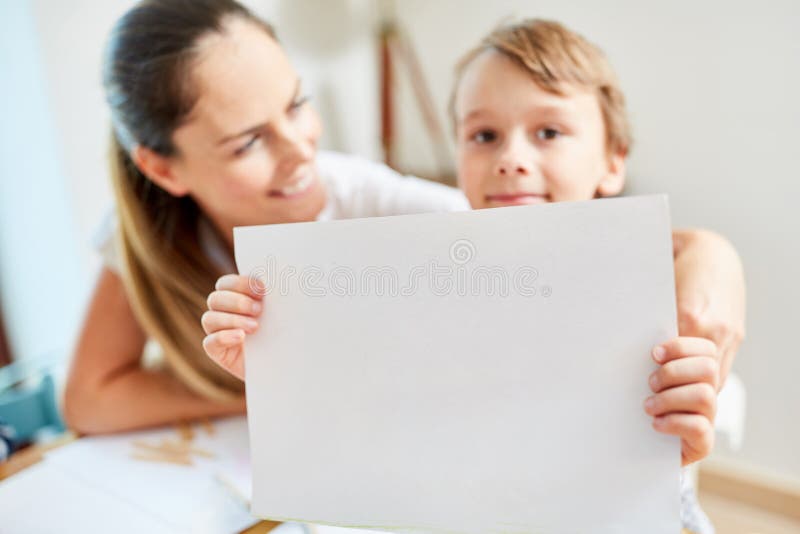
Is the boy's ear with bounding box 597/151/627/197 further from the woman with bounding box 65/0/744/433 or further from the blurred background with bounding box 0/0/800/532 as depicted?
the blurred background with bounding box 0/0/800/532

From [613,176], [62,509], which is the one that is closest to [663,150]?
[613,176]

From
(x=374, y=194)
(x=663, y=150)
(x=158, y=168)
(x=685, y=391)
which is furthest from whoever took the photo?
(x=663, y=150)

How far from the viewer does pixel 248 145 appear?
0.70 m

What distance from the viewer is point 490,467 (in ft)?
1.43

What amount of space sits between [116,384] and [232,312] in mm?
463

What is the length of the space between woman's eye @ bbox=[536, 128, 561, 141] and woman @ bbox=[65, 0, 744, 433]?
0.65 ft

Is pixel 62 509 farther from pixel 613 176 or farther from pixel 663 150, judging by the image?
pixel 663 150

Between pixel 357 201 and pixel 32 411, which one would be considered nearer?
pixel 32 411

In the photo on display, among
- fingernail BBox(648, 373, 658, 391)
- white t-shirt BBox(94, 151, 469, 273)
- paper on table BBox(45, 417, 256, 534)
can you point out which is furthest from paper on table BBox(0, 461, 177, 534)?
fingernail BBox(648, 373, 658, 391)

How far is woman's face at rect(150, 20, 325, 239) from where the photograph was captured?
0.67 metres

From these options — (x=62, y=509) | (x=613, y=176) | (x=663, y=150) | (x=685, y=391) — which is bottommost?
(x=62, y=509)

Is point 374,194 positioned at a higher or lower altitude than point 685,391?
higher

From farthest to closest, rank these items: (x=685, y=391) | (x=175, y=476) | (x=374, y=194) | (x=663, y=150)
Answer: (x=663, y=150) < (x=374, y=194) < (x=175, y=476) < (x=685, y=391)

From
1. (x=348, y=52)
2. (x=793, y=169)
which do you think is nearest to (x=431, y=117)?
(x=348, y=52)
